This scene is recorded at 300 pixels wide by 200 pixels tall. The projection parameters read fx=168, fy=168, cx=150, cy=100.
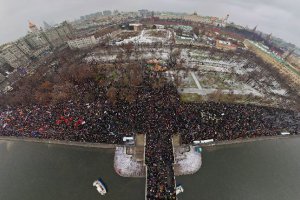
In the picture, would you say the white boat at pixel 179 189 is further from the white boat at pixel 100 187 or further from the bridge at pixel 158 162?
the white boat at pixel 100 187

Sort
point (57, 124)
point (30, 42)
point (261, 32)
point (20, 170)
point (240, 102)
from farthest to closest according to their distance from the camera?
point (261, 32), point (30, 42), point (240, 102), point (57, 124), point (20, 170)

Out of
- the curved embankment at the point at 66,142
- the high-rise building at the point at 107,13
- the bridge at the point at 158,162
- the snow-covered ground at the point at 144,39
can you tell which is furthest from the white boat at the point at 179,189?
the high-rise building at the point at 107,13

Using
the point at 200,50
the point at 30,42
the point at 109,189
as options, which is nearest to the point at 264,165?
the point at 109,189

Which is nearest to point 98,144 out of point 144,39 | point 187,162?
point 187,162

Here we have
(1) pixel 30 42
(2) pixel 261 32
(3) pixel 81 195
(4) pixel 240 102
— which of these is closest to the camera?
(3) pixel 81 195

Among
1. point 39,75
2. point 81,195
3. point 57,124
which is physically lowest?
point 81,195

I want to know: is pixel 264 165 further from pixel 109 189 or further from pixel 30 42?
pixel 30 42

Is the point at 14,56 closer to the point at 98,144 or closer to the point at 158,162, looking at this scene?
the point at 98,144
